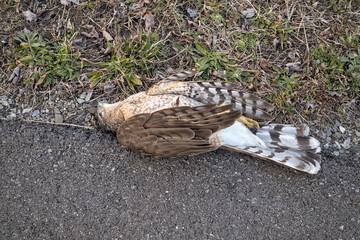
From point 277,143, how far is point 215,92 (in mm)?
874

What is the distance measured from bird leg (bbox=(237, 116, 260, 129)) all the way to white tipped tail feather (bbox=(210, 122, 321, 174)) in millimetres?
82

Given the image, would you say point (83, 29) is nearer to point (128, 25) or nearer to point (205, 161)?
point (128, 25)

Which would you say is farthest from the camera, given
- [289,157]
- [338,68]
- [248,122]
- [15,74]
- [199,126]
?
[338,68]

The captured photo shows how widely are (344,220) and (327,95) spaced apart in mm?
1426

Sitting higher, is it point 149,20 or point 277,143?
point 149,20

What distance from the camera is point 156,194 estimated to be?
3445 millimetres

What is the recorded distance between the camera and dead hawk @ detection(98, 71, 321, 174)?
313 cm

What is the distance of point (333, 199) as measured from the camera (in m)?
3.49

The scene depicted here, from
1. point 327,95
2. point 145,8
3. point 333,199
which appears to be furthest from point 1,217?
point 327,95

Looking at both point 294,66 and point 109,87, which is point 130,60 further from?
point 294,66

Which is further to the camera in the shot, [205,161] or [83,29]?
[83,29]

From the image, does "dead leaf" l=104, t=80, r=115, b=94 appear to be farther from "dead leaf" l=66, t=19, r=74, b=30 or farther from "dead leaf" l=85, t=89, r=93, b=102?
"dead leaf" l=66, t=19, r=74, b=30

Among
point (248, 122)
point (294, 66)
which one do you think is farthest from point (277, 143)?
point (294, 66)

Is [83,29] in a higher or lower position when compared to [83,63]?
higher
